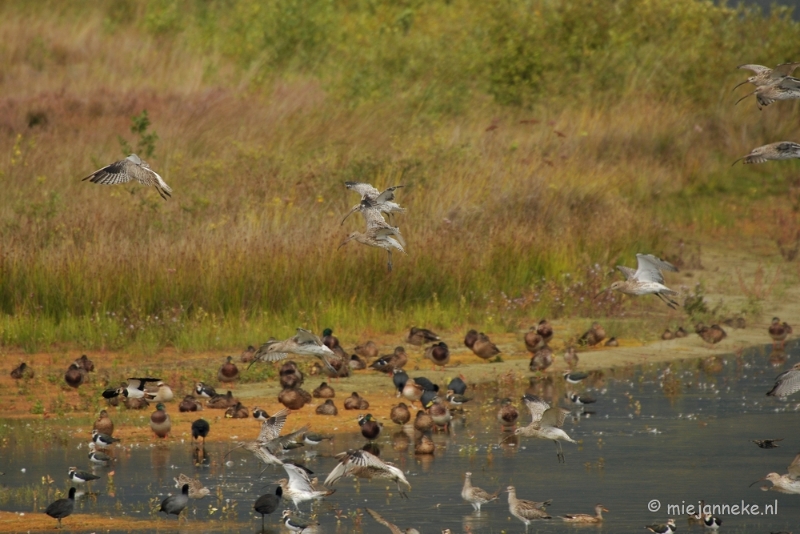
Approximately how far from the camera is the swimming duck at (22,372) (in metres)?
15.4

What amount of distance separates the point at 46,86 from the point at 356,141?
8169 millimetres

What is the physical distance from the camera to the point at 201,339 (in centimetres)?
1728

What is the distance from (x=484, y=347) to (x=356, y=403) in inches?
121

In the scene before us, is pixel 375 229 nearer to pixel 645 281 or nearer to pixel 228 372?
pixel 228 372

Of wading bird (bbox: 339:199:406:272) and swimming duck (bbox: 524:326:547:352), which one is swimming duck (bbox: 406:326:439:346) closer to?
swimming duck (bbox: 524:326:547:352)

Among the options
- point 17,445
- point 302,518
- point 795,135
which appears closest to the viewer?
point 302,518

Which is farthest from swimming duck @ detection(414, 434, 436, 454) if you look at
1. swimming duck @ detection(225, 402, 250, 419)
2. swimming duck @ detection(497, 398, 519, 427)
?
swimming duck @ detection(225, 402, 250, 419)

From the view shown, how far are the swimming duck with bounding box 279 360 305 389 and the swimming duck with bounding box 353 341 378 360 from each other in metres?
1.41

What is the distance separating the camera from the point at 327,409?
14.3 meters

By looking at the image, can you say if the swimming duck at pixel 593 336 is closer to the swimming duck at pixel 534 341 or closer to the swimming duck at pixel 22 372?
the swimming duck at pixel 534 341

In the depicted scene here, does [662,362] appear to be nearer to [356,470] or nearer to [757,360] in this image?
[757,360]

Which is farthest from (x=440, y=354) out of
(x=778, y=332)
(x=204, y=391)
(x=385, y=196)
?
(x=778, y=332)

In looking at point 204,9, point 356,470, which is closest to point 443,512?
point 356,470

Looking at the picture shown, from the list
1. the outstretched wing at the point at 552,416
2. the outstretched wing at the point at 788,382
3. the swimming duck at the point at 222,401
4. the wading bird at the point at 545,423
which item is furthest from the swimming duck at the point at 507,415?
the swimming duck at the point at 222,401
